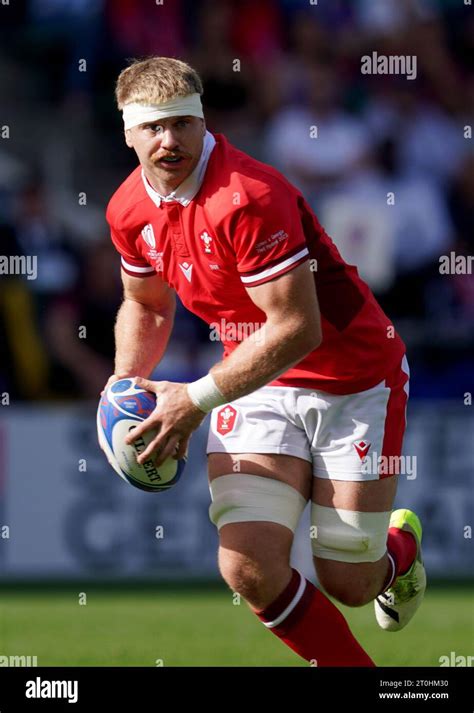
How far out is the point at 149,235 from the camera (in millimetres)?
5773

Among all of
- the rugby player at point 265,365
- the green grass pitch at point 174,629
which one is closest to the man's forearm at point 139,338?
the rugby player at point 265,365

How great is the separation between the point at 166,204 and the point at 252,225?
1.66 feet

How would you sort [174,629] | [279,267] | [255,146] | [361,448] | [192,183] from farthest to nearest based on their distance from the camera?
1. [255,146]
2. [174,629]
3. [361,448]
4. [192,183]
5. [279,267]

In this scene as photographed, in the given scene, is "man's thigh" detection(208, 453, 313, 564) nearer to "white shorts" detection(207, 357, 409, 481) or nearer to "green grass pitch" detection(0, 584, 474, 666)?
"white shorts" detection(207, 357, 409, 481)

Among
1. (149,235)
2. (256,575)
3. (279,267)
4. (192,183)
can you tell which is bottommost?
(256,575)

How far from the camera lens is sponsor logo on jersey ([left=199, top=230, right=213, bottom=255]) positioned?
539 centimetres

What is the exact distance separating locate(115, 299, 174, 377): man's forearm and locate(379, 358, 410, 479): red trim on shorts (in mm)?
1027

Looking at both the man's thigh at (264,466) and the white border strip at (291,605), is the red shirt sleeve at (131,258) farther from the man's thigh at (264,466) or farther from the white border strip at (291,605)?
the white border strip at (291,605)

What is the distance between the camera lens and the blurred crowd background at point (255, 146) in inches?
434

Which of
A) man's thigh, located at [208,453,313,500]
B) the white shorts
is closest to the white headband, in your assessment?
the white shorts

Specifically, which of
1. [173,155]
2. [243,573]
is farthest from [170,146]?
[243,573]

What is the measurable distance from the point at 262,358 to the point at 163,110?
1.03 metres

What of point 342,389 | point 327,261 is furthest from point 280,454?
point 327,261

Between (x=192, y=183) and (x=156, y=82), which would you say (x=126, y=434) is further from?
(x=156, y=82)
